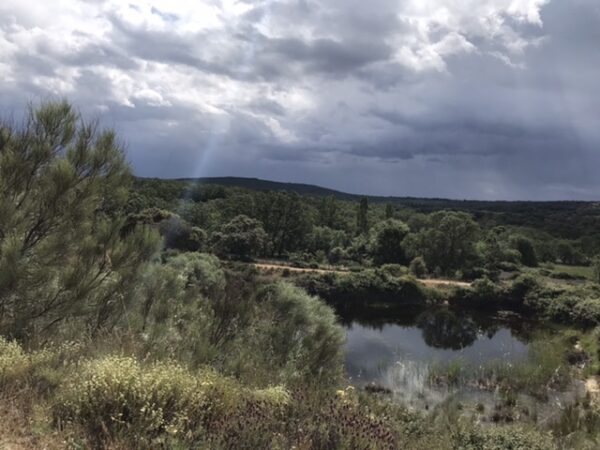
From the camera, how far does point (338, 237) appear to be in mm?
78375

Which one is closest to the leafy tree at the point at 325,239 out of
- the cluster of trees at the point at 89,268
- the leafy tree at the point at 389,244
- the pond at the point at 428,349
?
the leafy tree at the point at 389,244

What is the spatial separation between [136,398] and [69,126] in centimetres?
485

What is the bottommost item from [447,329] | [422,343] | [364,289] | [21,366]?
[447,329]

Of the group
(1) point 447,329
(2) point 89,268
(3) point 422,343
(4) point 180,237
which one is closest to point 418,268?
(1) point 447,329

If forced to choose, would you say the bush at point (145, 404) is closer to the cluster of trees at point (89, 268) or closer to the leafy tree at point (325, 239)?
the cluster of trees at point (89, 268)

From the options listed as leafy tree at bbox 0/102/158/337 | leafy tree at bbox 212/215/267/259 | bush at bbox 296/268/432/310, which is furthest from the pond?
leafy tree at bbox 212/215/267/259

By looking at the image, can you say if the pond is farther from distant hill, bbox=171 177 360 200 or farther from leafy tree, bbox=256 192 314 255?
distant hill, bbox=171 177 360 200

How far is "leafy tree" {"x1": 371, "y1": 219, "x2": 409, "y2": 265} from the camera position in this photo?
68688 millimetres

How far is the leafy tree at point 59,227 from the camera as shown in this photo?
23.0ft

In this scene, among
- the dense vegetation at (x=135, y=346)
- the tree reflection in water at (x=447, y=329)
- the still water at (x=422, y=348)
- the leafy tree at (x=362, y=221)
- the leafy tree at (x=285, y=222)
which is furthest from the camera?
the leafy tree at (x=362, y=221)

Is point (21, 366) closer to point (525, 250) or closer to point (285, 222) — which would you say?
point (285, 222)

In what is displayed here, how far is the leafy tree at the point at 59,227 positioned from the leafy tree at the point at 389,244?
6160 centimetres

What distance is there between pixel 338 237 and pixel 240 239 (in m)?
19.8

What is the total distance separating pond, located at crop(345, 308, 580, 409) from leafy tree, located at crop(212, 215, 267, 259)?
1019 inches
